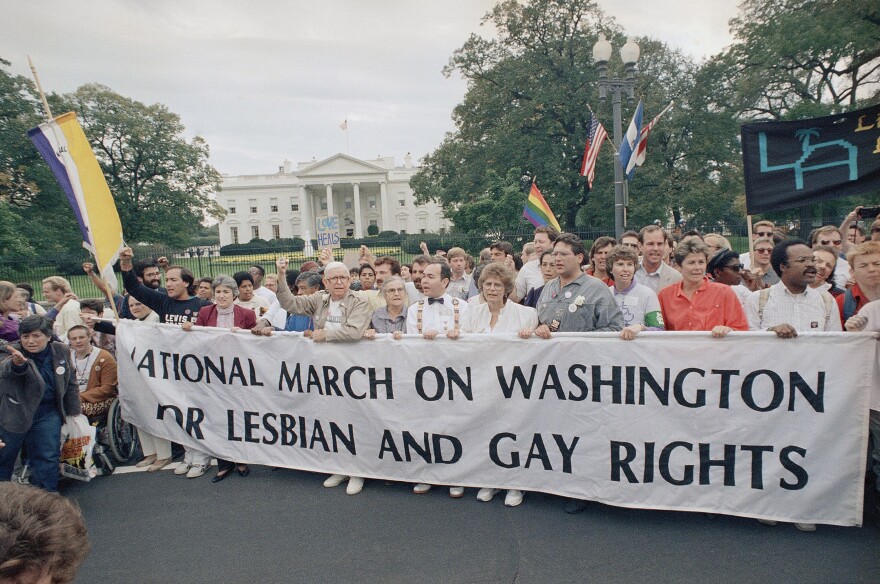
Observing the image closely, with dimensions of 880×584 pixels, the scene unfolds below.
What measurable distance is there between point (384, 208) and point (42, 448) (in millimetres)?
89125

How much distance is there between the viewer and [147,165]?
144ft

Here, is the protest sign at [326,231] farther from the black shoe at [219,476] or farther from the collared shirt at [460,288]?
the black shoe at [219,476]

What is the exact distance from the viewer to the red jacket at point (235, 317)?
538cm

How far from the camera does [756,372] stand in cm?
350

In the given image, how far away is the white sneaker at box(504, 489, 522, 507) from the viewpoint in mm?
4016

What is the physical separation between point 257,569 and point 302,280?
3900mm

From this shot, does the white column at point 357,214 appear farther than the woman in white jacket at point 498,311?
Yes

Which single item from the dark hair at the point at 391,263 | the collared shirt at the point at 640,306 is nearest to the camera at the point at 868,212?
the collared shirt at the point at 640,306

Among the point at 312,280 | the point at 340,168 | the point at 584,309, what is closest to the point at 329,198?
the point at 340,168

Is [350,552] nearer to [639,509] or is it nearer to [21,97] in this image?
[639,509]

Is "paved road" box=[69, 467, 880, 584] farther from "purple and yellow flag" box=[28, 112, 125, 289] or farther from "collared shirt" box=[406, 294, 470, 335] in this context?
"purple and yellow flag" box=[28, 112, 125, 289]

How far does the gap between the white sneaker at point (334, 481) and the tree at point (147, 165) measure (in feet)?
141

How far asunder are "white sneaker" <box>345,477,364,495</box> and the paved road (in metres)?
0.07

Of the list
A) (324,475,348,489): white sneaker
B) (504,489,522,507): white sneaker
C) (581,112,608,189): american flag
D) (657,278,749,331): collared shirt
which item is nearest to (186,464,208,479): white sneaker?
(324,475,348,489): white sneaker
